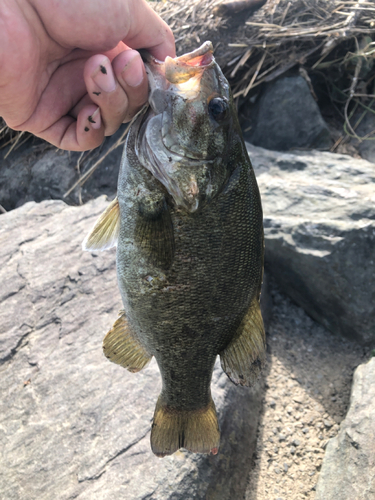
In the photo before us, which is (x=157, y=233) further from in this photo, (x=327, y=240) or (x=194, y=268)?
(x=327, y=240)

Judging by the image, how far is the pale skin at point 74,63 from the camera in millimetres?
1542

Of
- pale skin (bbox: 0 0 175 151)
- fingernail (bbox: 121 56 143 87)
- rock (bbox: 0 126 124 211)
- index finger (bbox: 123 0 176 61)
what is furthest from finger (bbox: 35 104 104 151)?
rock (bbox: 0 126 124 211)

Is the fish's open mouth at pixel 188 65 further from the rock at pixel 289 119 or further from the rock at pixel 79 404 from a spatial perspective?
the rock at pixel 289 119

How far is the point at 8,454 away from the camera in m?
2.44

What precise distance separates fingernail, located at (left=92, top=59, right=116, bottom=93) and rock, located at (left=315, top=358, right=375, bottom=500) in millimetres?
2731

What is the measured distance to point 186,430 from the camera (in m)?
1.81

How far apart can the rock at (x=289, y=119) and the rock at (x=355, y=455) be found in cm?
342

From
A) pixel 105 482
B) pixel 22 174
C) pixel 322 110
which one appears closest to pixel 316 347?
pixel 105 482

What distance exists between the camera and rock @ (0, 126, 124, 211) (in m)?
5.65

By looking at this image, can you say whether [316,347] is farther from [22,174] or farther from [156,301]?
[22,174]

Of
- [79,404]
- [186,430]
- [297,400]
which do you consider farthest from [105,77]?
[297,400]

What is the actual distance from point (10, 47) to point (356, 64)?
5.15 meters

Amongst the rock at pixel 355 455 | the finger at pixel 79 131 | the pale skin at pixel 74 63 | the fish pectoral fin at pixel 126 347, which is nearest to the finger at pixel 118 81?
the pale skin at pixel 74 63

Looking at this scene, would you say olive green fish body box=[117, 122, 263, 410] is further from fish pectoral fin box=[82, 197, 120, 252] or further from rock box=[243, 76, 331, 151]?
rock box=[243, 76, 331, 151]
